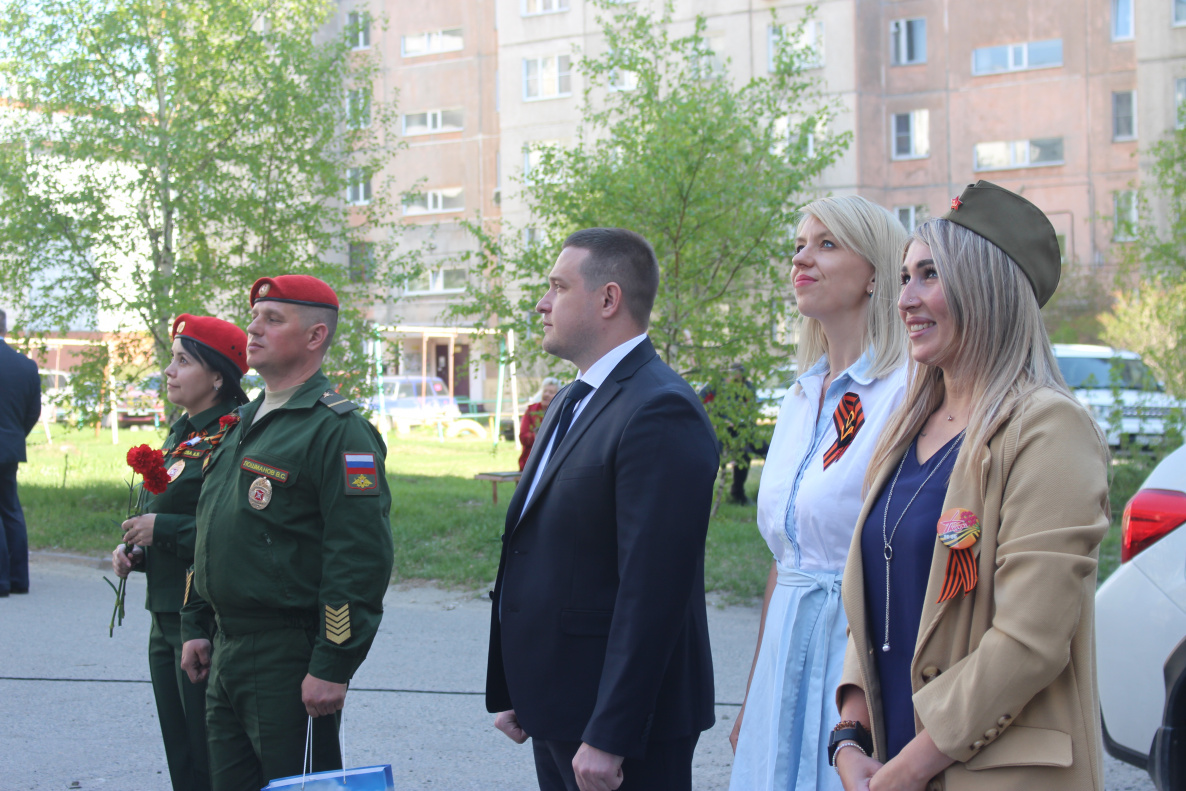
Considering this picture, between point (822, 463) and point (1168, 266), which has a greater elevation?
point (1168, 266)

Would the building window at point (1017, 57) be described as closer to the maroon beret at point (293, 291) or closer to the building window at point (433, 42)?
the building window at point (433, 42)

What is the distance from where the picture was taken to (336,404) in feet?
11.7

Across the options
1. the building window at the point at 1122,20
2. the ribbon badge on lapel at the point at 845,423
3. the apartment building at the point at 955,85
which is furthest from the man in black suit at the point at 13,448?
the building window at the point at 1122,20

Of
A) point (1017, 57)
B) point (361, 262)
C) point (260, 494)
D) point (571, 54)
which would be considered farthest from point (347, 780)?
point (1017, 57)

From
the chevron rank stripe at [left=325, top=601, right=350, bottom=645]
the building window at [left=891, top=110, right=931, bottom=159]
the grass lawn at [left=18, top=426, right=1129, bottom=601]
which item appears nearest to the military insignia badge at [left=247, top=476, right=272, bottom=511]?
the chevron rank stripe at [left=325, top=601, right=350, bottom=645]

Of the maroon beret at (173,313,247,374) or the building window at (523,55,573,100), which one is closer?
the maroon beret at (173,313,247,374)

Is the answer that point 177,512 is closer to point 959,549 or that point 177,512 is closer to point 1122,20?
point 959,549

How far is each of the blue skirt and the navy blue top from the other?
44 cm

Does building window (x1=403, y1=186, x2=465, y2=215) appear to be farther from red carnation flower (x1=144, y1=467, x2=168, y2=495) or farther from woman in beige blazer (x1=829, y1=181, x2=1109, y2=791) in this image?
woman in beige blazer (x1=829, y1=181, x2=1109, y2=791)

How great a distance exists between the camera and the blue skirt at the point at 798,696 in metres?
2.60

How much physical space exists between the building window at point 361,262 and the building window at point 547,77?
1004 inches

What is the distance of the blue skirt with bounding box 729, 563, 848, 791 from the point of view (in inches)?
102

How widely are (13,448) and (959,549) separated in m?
8.53

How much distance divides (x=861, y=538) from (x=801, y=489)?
1.82ft
